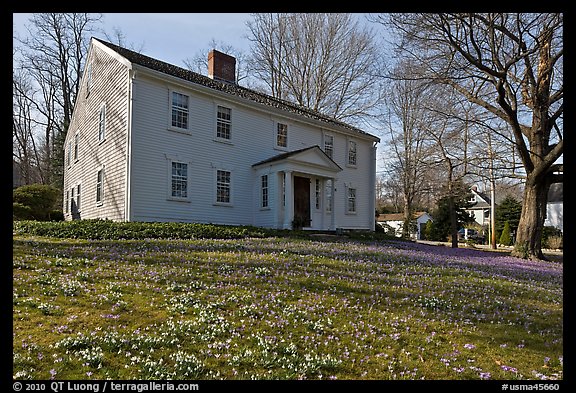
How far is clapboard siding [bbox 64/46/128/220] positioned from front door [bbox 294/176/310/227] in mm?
9103

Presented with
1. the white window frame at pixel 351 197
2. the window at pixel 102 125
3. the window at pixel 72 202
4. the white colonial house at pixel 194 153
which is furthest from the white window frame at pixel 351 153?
the window at pixel 72 202

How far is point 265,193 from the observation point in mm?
20625

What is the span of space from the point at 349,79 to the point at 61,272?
32523mm

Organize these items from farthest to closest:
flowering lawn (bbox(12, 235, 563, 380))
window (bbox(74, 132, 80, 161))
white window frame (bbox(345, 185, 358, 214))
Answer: white window frame (bbox(345, 185, 358, 214))
window (bbox(74, 132, 80, 161))
flowering lawn (bbox(12, 235, 563, 380))

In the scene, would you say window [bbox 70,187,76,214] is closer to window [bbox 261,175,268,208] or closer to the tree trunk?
window [bbox 261,175,268,208]

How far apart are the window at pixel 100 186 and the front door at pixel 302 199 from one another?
9.96 meters

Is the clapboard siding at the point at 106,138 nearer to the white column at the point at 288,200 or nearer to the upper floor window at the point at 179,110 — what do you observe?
the upper floor window at the point at 179,110

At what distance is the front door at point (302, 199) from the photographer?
70.9ft

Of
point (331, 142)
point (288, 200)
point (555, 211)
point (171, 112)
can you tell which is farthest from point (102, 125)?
point (555, 211)

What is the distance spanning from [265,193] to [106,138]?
8370 millimetres

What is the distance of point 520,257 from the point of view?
17.7 metres

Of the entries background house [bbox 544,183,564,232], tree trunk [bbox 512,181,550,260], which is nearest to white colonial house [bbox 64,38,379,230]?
tree trunk [bbox 512,181,550,260]

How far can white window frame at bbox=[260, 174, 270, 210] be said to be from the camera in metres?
20.3
